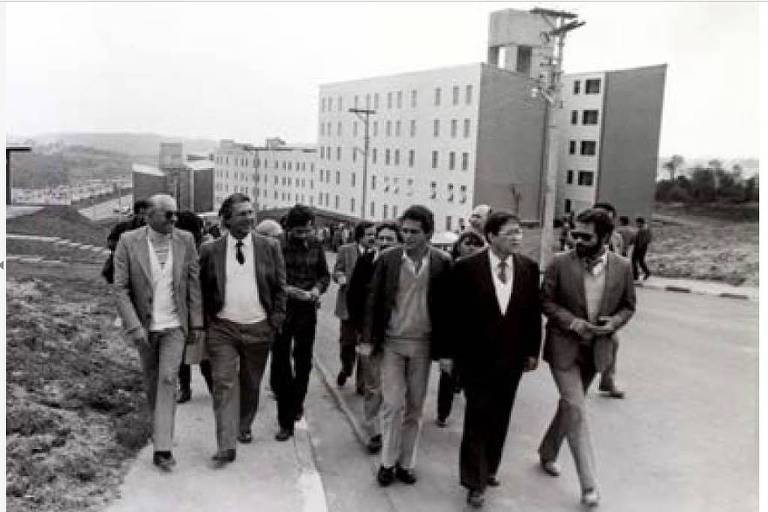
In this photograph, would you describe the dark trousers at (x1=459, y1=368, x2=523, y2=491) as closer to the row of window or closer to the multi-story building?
the multi-story building

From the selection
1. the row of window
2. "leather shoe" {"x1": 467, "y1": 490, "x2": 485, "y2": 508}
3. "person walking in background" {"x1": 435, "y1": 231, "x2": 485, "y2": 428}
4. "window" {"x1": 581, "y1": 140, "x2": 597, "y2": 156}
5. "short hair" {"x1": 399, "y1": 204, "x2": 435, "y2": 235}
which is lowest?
"leather shoe" {"x1": 467, "y1": 490, "x2": 485, "y2": 508}

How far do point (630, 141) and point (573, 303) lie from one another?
45728 mm

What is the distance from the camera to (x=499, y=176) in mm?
48469

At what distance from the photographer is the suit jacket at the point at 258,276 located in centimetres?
548

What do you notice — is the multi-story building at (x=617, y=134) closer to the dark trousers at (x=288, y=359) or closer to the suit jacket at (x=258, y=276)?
the dark trousers at (x=288, y=359)

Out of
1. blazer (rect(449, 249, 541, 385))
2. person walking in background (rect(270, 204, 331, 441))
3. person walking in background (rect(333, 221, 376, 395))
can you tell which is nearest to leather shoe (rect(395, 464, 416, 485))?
blazer (rect(449, 249, 541, 385))


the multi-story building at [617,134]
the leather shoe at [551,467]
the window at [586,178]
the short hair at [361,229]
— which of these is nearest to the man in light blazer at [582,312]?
the leather shoe at [551,467]

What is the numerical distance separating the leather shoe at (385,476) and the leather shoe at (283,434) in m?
1.00

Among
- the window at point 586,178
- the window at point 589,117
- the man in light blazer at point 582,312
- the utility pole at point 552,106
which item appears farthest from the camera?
the window at point 586,178

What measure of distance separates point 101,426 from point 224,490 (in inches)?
51.2

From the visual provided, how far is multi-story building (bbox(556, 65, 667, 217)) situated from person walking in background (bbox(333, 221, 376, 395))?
4143cm

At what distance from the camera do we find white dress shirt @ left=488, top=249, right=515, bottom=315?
5.09 m

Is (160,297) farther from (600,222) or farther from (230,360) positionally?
(600,222)

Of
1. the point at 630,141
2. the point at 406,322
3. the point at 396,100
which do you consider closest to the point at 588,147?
the point at 630,141
